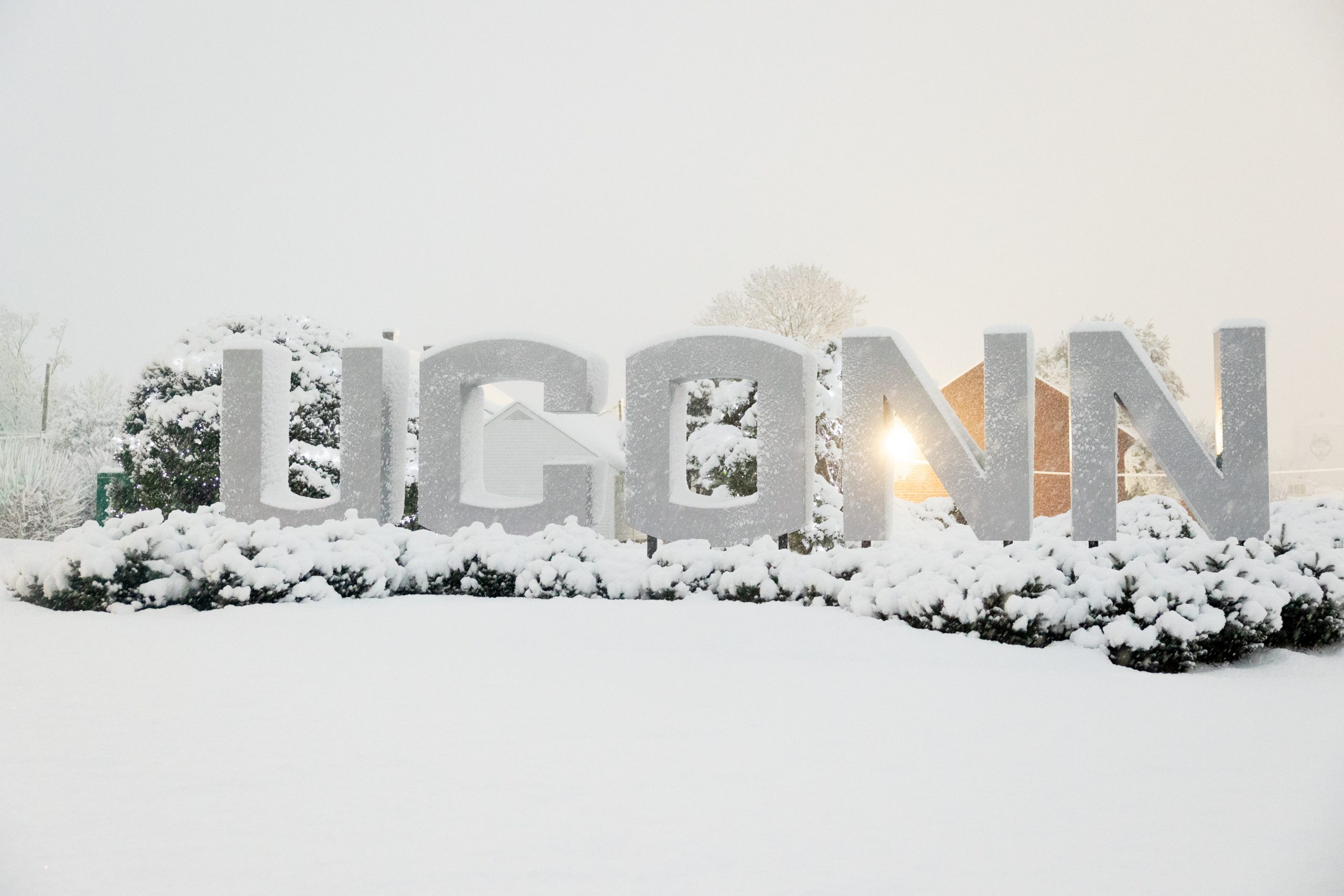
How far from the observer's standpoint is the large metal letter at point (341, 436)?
10.7 metres

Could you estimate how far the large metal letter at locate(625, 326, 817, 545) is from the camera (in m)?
9.89

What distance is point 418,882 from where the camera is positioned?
3123mm

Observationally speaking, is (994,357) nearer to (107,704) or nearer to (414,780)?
(414,780)

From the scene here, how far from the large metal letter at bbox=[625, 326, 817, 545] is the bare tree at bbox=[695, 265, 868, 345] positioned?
1584cm

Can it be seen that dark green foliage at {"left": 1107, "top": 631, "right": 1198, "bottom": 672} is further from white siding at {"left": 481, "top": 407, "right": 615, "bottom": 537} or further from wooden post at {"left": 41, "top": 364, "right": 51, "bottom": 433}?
wooden post at {"left": 41, "top": 364, "right": 51, "bottom": 433}

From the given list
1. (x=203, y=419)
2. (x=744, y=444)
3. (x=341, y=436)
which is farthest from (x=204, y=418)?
(x=744, y=444)

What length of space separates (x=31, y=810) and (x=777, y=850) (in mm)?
3030

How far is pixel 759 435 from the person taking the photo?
9758 mm

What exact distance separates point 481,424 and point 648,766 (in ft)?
24.1

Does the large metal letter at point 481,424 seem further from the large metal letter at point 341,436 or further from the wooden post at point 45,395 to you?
the wooden post at point 45,395

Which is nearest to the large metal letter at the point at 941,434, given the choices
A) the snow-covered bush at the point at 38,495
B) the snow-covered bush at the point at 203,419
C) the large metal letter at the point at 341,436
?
the large metal letter at the point at 341,436

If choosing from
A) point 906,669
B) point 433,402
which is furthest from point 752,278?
point 906,669

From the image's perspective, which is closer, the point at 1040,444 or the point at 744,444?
the point at 744,444

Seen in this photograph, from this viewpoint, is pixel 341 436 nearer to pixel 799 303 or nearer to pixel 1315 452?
pixel 799 303
